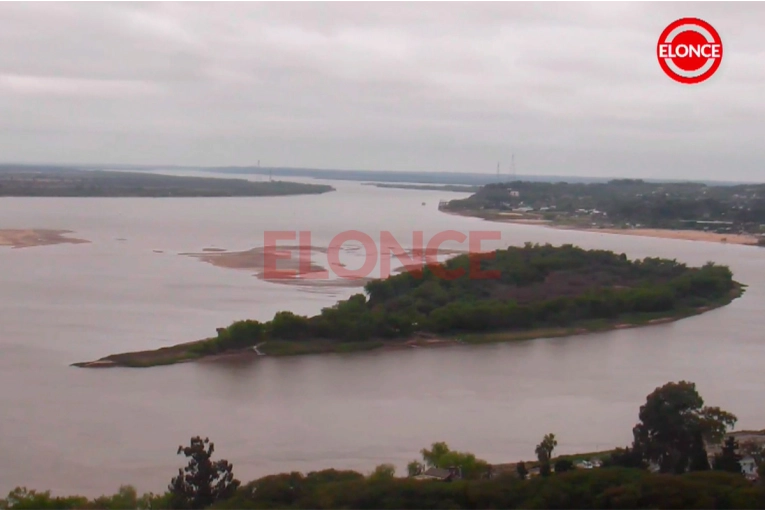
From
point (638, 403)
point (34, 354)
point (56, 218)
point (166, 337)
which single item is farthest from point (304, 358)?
point (56, 218)

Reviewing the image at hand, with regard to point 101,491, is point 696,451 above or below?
above

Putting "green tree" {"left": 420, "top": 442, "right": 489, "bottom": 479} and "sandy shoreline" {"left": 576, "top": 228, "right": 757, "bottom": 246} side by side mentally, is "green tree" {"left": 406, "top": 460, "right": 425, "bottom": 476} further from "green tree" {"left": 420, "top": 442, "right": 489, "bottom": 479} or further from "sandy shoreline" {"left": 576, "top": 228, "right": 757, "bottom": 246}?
"sandy shoreline" {"left": 576, "top": 228, "right": 757, "bottom": 246}

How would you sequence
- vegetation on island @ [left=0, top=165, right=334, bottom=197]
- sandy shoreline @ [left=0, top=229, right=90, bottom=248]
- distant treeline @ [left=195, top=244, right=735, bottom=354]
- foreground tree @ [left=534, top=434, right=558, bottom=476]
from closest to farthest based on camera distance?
foreground tree @ [left=534, top=434, right=558, bottom=476] → distant treeline @ [left=195, top=244, right=735, bottom=354] → sandy shoreline @ [left=0, top=229, right=90, bottom=248] → vegetation on island @ [left=0, top=165, right=334, bottom=197]

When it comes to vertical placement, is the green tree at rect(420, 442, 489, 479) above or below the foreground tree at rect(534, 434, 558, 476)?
below

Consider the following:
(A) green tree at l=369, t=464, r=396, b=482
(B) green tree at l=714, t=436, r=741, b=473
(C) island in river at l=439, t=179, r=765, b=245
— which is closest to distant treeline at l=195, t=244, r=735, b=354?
(A) green tree at l=369, t=464, r=396, b=482

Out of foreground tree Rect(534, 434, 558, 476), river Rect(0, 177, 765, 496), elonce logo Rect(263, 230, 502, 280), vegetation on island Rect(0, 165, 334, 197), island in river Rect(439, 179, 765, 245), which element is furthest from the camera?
vegetation on island Rect(0, 165, 334, 197)

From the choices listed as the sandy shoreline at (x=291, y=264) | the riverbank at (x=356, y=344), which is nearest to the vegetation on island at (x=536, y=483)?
the riverbank at (x=356, y=344)

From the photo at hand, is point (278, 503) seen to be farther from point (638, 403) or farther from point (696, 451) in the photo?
point (638, 403)
